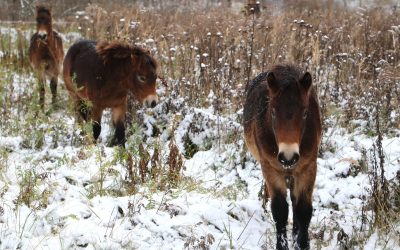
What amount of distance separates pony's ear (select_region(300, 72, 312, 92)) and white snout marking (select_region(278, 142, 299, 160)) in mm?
455

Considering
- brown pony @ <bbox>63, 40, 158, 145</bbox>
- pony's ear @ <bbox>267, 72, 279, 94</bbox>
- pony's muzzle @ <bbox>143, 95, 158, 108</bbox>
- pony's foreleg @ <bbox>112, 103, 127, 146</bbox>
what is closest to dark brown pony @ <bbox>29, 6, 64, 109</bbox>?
brown pony @ <bbox>63, 40, 158, 145</bbox>

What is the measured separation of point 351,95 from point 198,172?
2.89 meters

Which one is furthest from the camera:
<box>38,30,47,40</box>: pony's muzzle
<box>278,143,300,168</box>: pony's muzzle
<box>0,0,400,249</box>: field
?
<box>38,30,47,40</box>: pony's muzzle

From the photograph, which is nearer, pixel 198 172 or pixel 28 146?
pixel 198 172

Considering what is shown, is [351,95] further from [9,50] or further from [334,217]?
[9,50]

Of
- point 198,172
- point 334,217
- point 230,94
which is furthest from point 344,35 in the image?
point 334,217

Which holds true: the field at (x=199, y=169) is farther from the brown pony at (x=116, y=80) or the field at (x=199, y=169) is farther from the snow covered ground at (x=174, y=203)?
the brown pony at (x=116, y=80)

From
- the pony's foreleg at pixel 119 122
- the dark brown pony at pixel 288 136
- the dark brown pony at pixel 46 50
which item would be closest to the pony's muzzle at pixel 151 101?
the pony's foreleg at pixel 119 122

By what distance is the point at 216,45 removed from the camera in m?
8.39

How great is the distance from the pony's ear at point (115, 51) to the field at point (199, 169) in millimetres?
1070

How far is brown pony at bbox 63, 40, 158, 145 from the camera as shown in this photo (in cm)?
658

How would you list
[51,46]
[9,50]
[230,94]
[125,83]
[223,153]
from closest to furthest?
[223,153], [125,83], [230,94], [51,46], [9,50]

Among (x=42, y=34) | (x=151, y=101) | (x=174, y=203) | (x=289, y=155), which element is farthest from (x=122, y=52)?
(x=289, y=155)

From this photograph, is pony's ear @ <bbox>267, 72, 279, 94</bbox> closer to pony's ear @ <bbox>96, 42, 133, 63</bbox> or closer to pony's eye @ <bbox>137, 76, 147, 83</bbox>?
pony's eye @ <bbox>137, 76, 147, 83</bbox>
